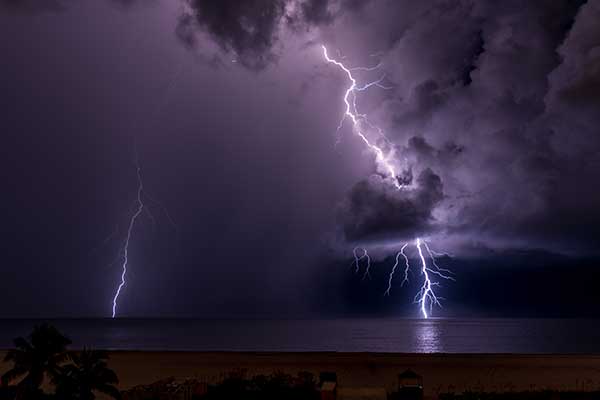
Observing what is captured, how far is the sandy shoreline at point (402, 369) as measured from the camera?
2519cm

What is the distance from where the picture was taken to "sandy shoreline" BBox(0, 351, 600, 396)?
25.2 meters

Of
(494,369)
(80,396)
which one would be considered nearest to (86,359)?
(80,396)

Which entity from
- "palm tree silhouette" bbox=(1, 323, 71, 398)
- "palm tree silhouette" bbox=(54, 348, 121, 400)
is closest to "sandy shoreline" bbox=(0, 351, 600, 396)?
"palm tree silhouette" bbox=(54, 348, 121, 400)

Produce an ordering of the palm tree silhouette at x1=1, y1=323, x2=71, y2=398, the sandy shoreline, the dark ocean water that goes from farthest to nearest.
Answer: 1. the dark ocean water
2. the sandy shoreline
3. the palm tree silhouette at x1=1, y1=323, x2=71, y2=398

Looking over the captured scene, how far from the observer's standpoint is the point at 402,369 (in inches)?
1198

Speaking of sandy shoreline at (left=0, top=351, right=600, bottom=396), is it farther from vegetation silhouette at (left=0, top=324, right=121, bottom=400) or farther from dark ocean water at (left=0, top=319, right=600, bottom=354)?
dark ocean water at (left=0, top=319, right=600, bottom=354)

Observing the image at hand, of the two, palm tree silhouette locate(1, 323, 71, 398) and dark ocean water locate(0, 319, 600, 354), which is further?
dark ocean water locate(0, 319, 600, 354)

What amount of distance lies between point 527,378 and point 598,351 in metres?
30.3

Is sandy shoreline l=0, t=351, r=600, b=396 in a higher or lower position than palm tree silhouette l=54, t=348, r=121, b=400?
higher

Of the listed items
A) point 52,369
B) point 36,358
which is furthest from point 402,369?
point 36,358

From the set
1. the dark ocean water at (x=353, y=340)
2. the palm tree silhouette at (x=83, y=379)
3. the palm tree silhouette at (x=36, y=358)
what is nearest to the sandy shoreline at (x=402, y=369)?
the palm tree silhouette at (x=83, y=379)

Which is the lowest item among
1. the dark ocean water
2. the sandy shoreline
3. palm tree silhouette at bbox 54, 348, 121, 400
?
palm tree silhouette at bbox 54, 348, 121, 400

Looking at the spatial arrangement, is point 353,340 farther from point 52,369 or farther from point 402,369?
point 52,369

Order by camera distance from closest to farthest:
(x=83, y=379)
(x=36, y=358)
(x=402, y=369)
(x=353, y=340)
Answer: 1. (x=36, y=358)
2. (x=83, y=379)
3. (x=402, y=369)
4. (x=353, y=340)
